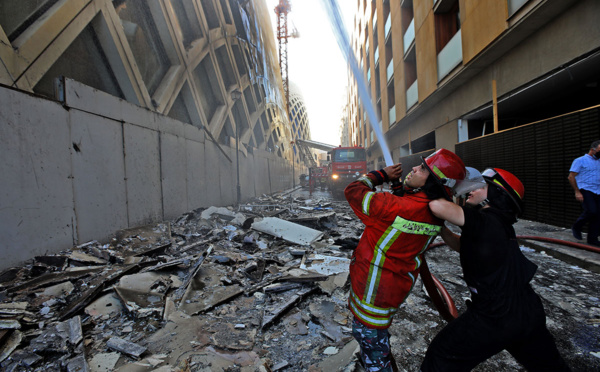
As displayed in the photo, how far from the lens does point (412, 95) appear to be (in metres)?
12.9

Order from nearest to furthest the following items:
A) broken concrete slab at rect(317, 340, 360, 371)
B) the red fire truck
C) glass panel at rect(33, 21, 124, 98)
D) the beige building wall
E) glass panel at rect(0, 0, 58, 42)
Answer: broken concrete slab at rect(317, 340, 360, 371), glass panel at rect(0, 0, 58, 42), glass panel at rect(33, 21, 124, 98), the beige building wall, the red fire truck

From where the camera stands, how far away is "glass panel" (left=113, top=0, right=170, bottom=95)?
696 centimetres

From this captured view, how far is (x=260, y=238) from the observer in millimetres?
6250

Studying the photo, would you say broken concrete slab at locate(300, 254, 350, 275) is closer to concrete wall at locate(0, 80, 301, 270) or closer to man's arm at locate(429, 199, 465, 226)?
man's arm at locate(429, 199, 465, 226)

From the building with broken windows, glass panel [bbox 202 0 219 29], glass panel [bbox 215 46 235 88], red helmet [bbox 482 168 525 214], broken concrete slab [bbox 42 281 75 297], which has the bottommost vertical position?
broken concrete slab [bbox 42 281 75 297]

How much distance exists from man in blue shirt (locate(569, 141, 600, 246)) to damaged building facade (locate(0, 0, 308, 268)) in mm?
8763

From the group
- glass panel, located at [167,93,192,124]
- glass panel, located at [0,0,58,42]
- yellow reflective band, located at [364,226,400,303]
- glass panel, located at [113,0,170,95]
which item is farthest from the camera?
glass panel, located at [167,93,192,124]

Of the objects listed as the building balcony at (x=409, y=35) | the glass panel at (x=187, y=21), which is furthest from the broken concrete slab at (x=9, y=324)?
the building balcony at (x=409, y=35)

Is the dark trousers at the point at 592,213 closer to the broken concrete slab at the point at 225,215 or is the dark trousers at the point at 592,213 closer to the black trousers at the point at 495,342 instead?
the black trousers at the point at 495,342

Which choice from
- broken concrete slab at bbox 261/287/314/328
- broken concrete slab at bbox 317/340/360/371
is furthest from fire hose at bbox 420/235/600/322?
broken concrete slab at bbox 261/287/314/328

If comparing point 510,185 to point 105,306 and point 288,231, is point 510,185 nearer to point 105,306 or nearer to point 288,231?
point 105,306

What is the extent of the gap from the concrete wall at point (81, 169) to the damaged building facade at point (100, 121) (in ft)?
0.06

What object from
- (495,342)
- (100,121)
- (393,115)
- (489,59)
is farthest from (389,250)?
(393,115)

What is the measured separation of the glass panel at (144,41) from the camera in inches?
274
